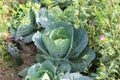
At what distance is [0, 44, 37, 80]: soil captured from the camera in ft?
9.90

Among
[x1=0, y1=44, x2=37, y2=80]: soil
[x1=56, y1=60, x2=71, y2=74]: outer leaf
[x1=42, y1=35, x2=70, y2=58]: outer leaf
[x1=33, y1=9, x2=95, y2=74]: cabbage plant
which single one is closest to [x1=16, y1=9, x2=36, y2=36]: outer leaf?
[x1=0, y1=44, x2=37, y2=80]: soil

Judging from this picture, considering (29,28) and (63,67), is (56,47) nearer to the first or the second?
(63,67)

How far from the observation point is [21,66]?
313 centimetres

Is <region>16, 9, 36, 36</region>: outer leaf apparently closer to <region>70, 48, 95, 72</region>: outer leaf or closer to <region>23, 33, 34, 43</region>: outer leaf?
<region>23, 33, 34, 43</region>: outer leaf

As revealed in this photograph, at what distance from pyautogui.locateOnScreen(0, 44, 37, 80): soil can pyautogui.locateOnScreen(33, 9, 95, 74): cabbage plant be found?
0.53 feet

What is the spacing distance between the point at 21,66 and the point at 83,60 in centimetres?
60

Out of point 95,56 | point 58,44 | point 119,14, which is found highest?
point 119,14

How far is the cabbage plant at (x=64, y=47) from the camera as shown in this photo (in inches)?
115

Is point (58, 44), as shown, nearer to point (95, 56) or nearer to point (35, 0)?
point (95, 56)

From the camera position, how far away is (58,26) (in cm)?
311

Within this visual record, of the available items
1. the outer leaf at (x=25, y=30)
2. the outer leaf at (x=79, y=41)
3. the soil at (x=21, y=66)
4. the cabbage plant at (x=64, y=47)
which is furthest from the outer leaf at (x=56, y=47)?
the outer leaf at (x=25, y=30)

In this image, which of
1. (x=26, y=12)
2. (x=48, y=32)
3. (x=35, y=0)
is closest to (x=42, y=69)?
(x=48, y=32)

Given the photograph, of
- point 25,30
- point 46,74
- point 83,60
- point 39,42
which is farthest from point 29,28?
point 46,74

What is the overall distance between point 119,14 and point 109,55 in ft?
1.21
